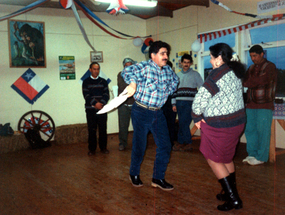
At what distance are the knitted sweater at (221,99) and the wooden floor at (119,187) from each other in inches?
31.9

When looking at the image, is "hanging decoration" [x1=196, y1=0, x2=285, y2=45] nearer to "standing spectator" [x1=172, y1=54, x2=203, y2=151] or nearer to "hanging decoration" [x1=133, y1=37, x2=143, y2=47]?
"standing spectator" [x1=172, y1=54, x2=203, y2=151]

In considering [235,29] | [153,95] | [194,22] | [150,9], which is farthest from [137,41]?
[153,95]

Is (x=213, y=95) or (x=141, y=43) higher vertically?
(x=141, y=43)

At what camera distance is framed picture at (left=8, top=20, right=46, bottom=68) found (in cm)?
610

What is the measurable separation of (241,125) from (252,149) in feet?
6.56

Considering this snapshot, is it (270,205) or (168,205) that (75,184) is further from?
(270,205)

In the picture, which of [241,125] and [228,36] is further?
[228,36]

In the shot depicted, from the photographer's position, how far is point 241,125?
2334 mm

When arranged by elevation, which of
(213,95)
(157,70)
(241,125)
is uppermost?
(157,70)

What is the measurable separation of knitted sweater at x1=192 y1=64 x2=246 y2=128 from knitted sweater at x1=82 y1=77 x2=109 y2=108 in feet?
9.49

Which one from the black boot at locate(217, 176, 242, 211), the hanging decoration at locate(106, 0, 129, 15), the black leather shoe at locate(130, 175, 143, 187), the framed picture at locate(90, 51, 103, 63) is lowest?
the black leather shoe at locate(130, 175, 143, 187)

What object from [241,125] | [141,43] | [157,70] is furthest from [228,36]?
[241,125]

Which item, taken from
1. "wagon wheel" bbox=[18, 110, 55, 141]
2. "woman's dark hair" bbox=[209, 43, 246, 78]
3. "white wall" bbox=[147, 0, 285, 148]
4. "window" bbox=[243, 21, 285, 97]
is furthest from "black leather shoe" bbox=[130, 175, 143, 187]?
"wagon wheel" bbox=[18, 110, 55, 141]

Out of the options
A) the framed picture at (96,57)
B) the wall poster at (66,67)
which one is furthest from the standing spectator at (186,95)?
the wall poster at (66,67)
